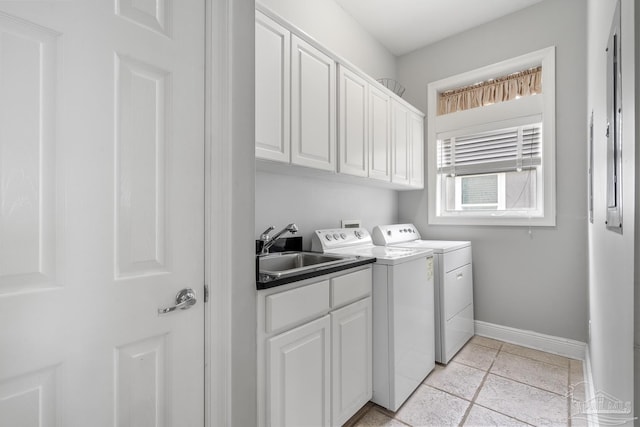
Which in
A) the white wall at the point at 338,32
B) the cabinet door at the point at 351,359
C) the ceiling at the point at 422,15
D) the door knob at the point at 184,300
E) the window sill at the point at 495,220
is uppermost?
the ceiling at the point at 422,15

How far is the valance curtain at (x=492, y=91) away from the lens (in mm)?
2711

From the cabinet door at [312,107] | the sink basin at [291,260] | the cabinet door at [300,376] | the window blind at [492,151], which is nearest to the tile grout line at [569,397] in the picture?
the cabinet door at [300,376]

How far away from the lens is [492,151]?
288cm

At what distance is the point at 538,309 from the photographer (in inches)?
103

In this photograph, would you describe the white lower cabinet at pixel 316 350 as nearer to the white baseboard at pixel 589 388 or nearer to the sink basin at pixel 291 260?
the sink basin at pixel 291 260

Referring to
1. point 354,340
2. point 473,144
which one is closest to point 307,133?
point 354,340

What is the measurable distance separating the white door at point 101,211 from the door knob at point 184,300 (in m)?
0.02

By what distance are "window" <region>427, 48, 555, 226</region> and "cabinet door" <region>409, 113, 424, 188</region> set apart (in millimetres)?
96

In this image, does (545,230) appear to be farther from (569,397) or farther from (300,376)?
(300,376)

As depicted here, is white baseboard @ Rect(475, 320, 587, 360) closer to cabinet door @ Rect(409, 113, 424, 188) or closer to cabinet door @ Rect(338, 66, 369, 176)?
cabinet door @ Rect(409, 113, 424, 188)

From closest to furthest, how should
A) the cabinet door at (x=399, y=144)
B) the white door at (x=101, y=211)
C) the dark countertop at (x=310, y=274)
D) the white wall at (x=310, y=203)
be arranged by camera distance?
the white door at (x=101, y=211) → the dark countertop at (x=310, y=274) → the white wall at (x=310, y=203) → the cabinet door at (x=399, y=144)

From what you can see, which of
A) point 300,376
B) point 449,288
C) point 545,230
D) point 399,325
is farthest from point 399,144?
point 300,376

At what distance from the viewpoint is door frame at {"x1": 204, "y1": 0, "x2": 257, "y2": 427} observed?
44.1 inches

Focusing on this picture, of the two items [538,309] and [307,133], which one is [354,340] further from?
[538,309]
